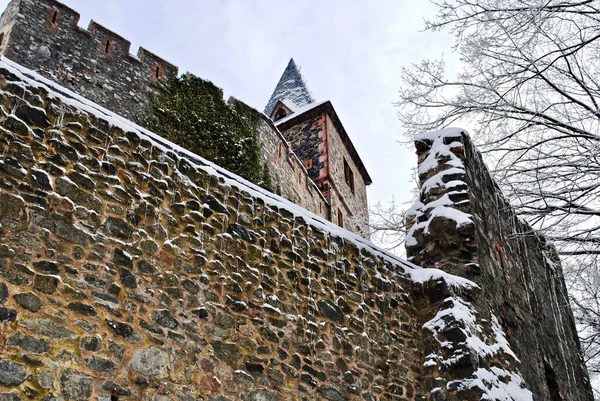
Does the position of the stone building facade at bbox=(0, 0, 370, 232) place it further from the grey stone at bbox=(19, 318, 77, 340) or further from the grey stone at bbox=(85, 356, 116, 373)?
the grey stone at bbox=(19, 318, 77, 340)

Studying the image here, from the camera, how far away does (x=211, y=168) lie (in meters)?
4.68

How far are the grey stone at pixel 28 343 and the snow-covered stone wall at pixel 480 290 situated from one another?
3.28m

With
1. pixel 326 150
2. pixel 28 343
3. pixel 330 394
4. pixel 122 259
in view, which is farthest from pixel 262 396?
pixel 326 150

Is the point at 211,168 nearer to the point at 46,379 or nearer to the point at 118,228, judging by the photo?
the point at 118,228

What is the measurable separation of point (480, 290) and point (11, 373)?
4.19 meters

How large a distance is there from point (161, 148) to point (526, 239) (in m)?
5.61

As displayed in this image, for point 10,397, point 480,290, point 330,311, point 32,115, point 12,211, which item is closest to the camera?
point 10,397

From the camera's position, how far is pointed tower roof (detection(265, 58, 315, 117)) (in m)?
21.9

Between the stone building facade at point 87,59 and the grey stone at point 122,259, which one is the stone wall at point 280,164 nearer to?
the stone building facade at point 87,59

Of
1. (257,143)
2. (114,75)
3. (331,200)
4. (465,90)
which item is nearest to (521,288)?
(465,90)

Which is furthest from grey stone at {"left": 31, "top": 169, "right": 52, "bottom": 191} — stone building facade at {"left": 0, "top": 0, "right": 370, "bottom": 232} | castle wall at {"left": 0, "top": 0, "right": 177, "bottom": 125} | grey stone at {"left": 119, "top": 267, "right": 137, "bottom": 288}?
castle wall at {"left": 0, "top": 0, "right": 177, "bottom": 125}

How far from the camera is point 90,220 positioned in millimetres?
3732

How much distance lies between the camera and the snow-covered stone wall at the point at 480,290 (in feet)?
17.4

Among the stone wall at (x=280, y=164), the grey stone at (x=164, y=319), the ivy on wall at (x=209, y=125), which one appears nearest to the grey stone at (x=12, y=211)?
the grey stone at (x=164, y=319)
